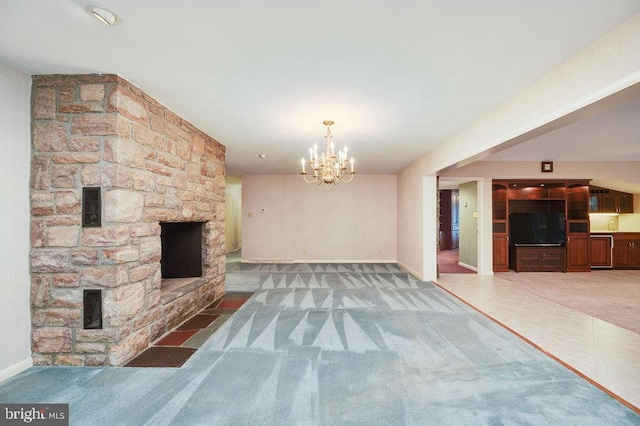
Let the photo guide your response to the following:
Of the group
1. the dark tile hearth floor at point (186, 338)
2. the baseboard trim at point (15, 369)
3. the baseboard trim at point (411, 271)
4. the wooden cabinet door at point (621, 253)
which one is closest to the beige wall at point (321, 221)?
the baseboard trim at point (411, 271)

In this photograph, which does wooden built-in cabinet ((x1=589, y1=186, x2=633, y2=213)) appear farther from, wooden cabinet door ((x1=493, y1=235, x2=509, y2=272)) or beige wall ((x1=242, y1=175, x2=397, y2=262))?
beige wall ((x1=242, y1=175, x2=397, y2=262))

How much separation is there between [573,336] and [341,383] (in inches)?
107

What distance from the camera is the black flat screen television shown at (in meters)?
7.14

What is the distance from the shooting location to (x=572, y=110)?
2.22m

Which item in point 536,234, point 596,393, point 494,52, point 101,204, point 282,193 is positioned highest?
point 494,52

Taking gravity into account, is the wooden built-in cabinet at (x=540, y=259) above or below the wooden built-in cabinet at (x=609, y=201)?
below

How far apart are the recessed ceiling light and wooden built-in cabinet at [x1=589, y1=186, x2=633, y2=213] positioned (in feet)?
33.0

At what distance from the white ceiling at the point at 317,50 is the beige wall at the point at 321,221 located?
4.95m

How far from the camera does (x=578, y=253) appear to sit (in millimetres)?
7109

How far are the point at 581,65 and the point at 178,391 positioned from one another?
3752 mm

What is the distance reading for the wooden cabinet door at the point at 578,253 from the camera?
7.08 m

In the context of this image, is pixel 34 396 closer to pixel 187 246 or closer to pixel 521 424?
pixel 187 246

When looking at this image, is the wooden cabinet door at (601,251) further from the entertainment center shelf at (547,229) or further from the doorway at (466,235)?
the doorway at (466,235)

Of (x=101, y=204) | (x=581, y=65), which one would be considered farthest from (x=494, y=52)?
(x=101, y=204)
